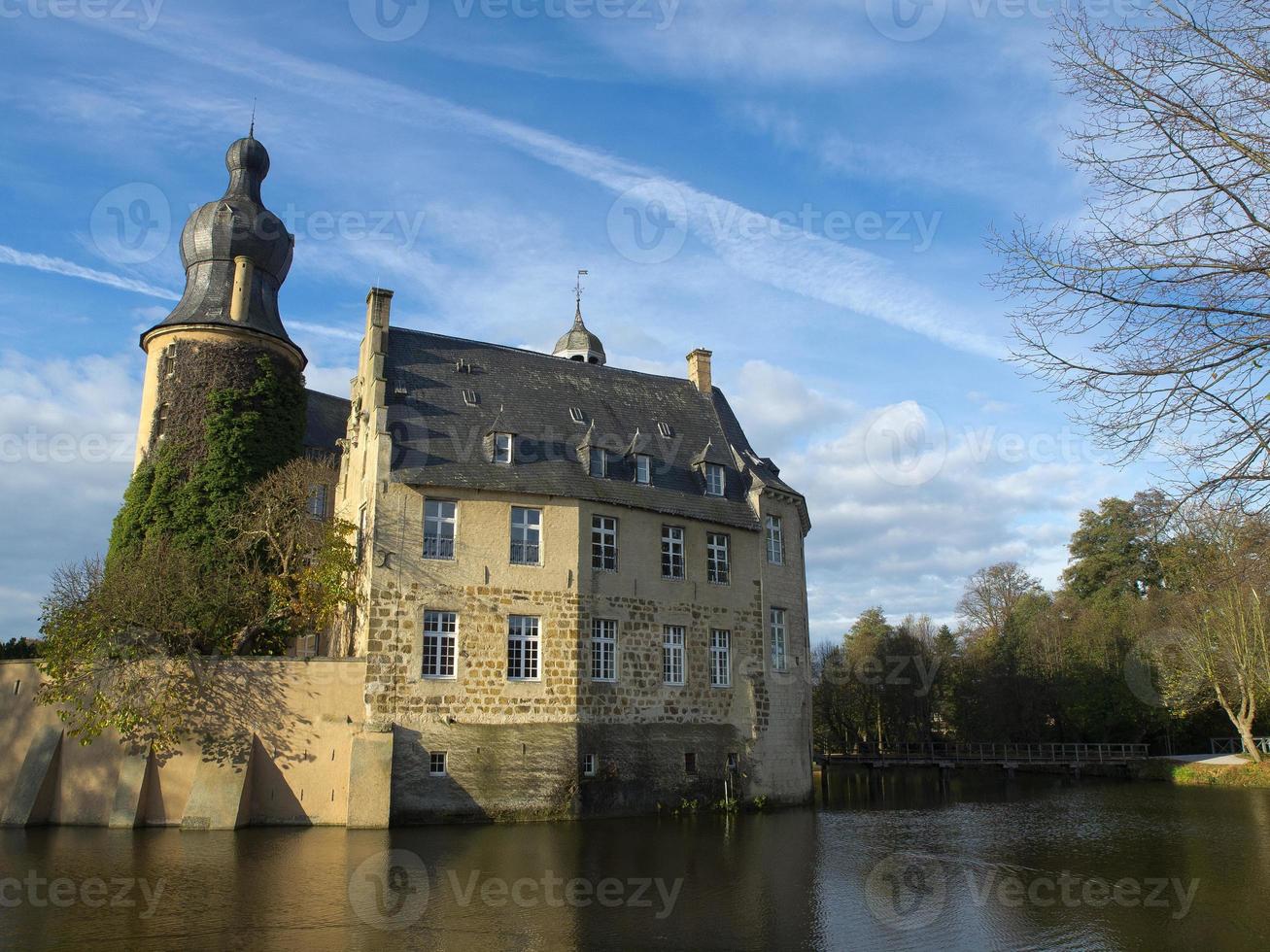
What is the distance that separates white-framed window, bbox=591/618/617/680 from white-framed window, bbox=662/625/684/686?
1.55 meters

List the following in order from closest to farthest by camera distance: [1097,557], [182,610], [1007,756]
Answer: [182,610], [1007,756], [1097,557]

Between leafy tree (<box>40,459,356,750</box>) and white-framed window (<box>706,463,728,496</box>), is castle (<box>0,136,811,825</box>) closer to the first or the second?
white-framed window (<box>706,463,728,496</box>)

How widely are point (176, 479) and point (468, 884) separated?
1680 cm

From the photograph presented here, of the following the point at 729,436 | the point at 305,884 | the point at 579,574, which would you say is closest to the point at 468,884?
the point at 305,884

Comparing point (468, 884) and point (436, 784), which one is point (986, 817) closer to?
point (436, 784)

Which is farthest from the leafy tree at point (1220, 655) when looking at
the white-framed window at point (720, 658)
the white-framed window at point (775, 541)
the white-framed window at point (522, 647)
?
the white-framed window at point (522, 647)

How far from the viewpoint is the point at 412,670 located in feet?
74.3

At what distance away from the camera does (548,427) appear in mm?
26312

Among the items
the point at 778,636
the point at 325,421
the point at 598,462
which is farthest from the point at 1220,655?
the point at 325,421

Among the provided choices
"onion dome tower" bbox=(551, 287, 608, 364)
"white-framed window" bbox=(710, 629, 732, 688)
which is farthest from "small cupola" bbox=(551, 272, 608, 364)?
"white-framed window" bbox=(710, 629, 732, 688)

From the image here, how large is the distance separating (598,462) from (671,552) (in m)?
3.20

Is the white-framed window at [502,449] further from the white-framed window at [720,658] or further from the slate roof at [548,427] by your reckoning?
the white-framed window at [720,658]

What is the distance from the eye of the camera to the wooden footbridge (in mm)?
41938

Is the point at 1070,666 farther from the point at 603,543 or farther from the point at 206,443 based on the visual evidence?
the point at 206,443
